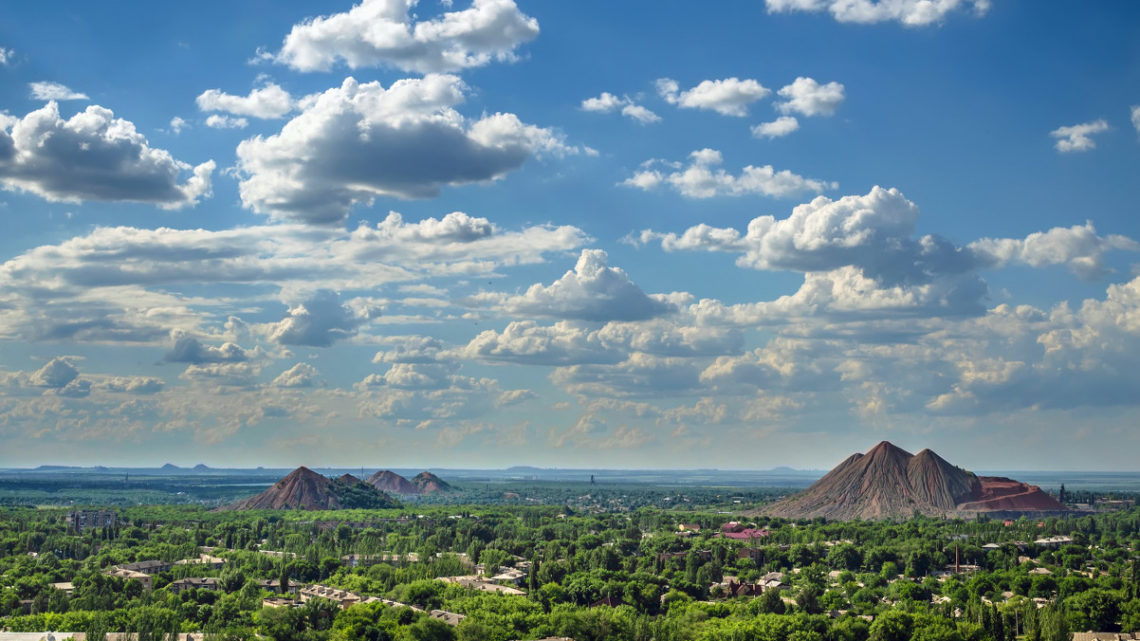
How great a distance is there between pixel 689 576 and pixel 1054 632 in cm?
5411

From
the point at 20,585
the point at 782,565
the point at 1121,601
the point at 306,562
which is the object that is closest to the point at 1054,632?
the point at 1121,601

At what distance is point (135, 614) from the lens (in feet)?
328

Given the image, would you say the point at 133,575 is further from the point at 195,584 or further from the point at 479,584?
the point at 479,584

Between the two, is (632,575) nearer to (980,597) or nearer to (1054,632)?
(980,597)

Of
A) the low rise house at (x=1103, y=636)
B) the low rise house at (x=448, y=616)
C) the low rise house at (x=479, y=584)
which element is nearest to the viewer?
the low rise house at (x=1103, y=636)

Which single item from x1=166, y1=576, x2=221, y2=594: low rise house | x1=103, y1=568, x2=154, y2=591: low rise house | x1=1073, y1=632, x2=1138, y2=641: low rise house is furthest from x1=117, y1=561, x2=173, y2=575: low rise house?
x1=1073, y1=632, x2=1138, y2=641: low rise house

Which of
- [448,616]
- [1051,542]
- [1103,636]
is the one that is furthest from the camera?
[1051,542]

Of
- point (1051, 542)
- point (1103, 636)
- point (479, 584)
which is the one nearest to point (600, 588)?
point (479, 584)

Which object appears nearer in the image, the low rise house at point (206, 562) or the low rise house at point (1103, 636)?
the low rise house at point (1103, 636)

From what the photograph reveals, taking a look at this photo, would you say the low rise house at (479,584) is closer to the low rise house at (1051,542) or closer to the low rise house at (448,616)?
the low rise house at (448,616)

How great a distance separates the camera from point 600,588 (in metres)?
125

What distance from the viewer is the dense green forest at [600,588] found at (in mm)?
97688

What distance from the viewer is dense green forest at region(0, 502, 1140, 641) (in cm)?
9769

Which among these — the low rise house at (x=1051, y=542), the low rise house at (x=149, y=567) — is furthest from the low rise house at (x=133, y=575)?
the low rise house at (x=1051, y=542)
